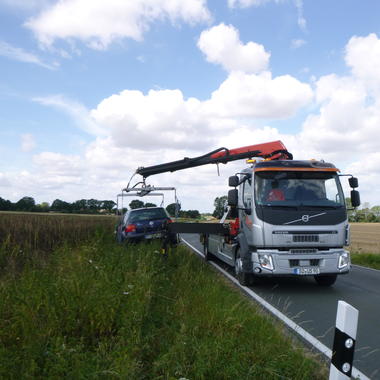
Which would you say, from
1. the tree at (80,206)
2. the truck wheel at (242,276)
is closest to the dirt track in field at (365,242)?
the truck wheel at (242,276)

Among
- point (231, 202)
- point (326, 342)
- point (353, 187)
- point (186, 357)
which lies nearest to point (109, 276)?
point (186, 357)

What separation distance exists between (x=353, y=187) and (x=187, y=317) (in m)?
5.88

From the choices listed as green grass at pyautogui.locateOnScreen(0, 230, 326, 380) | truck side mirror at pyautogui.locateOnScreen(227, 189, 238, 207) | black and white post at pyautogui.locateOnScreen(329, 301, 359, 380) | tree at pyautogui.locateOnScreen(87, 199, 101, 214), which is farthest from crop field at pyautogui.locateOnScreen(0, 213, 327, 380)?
tree at pyautogui.locateOnScreen(87, 199, 101, 214)

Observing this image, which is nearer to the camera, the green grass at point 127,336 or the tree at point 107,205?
the green grass at point 127,336

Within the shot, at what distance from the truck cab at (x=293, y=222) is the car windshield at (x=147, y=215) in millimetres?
4572

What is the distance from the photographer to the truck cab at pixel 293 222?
8625 millimetres

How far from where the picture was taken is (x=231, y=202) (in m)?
9.90

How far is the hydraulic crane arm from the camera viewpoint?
12098 mm

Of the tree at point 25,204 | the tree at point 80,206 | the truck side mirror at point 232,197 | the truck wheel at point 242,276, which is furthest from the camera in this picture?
the tree at point 25,204

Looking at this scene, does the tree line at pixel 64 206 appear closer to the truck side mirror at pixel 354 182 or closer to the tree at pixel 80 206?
the tree at pixel 80 206

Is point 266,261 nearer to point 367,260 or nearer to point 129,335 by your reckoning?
point 129,335

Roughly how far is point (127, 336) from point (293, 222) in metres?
5.19

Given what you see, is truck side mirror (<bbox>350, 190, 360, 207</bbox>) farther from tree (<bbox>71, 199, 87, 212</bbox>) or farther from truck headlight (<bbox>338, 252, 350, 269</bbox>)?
tree (<bbox>71, 199, 87, 212</bbox>)

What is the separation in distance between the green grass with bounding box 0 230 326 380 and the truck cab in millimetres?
2661
